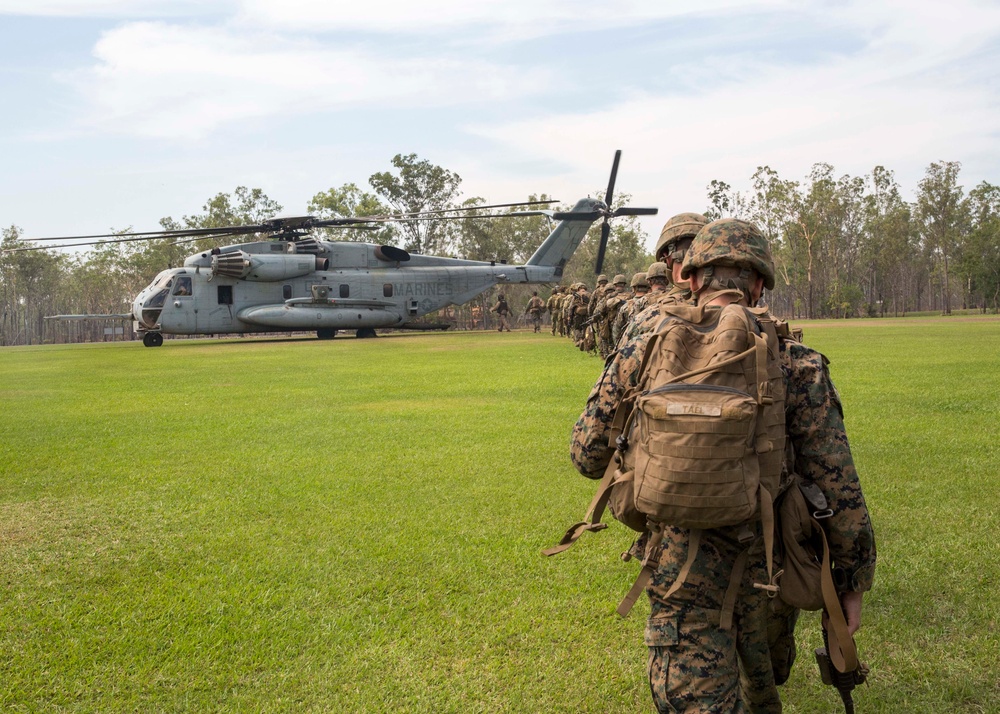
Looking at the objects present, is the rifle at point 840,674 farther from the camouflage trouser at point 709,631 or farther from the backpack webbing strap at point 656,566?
the backpack webbing strap at point 656,566

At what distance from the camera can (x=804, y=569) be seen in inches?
93.9

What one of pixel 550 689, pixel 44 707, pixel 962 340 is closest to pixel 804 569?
pixel 550 689

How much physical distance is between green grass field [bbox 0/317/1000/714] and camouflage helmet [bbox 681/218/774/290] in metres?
1.73

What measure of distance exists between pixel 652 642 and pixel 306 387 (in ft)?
38.2

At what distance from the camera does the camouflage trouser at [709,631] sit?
2.32 meters

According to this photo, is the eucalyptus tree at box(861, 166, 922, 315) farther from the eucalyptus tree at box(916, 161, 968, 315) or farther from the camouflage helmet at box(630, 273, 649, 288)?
the camouflage helmet at box(630, 273, 649, 288)

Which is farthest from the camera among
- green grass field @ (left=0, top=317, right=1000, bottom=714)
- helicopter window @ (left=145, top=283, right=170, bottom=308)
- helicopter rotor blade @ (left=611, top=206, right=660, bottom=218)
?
helicopter rotor blade @ (left=611, top=206, right=660, bottom=218)

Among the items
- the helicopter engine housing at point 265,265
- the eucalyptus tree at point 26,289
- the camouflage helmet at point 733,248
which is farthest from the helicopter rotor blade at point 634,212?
the eucalyptus tree at point 26,289

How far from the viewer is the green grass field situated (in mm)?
3395

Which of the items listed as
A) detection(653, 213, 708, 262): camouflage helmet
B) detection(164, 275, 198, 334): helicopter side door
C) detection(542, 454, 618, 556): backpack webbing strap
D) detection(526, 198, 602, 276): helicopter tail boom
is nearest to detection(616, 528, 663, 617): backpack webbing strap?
detection(542, 454, 618, 556): backpack webbing strap

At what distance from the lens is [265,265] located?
2759 cm

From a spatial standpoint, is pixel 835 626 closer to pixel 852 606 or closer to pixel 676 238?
pixel 852 606

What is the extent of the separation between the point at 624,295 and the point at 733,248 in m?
12.0

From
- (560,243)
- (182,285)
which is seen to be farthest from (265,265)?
(560,243)
